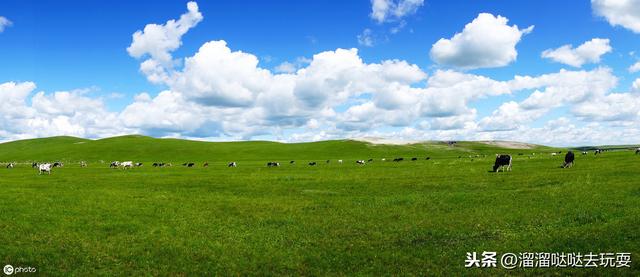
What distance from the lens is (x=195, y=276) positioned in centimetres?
1636

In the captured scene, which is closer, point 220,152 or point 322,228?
point 322,228

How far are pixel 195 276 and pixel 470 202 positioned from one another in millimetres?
20334

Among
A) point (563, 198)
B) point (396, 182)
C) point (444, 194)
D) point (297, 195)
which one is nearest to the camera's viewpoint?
point (563, 198)

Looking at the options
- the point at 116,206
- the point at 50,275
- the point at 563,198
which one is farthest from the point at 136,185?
the point at 563,198

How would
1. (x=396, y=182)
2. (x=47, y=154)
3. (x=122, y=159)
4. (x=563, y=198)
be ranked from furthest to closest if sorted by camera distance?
(x=47, y=154), (x=122, y=159), (x=396, y=182), (x=563, y=198)

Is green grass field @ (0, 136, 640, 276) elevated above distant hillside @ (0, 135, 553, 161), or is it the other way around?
distant hillside @ (0, 135, 553, 161)

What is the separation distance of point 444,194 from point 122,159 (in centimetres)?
14397

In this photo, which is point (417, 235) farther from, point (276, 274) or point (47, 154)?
point (47, 154)

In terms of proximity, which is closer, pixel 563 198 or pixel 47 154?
pixel 563 198

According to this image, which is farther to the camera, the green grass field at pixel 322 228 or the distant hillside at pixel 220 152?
the distant hillside at pixel 220 152

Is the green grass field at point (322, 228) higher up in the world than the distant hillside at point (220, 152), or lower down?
lower down

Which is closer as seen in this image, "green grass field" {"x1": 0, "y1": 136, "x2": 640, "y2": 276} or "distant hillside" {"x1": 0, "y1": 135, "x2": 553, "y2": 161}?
"green grass field" {"x1": 0, "y1": 136, "x2": 640, "y2": 276}

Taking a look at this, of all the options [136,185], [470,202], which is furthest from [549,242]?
[136,185]

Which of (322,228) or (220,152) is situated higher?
(220,152)
